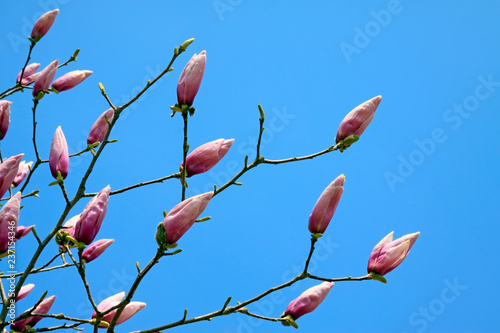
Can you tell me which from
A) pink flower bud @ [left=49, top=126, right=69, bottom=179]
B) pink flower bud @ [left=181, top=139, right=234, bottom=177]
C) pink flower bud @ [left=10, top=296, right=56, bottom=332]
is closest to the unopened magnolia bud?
pink flower bud @ [left=181, top=139, right=234, bottom=177]

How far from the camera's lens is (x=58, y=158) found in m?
1.12

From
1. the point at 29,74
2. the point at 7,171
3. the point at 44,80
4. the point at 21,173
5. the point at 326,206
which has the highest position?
the point at 29,74

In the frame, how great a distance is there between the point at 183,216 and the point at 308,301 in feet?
1.30

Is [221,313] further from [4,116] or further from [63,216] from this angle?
[4,116]

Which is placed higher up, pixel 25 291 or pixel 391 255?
pixel 25 291

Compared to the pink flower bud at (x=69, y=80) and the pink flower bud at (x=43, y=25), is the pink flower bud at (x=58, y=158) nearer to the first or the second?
the pink flower bud at (x=69, y=80)

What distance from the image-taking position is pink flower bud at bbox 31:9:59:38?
1.77 meters

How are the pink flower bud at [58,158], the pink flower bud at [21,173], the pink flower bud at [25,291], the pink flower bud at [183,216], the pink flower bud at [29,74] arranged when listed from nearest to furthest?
the pink flower bud at [183,216]
the pink flower bud at [58,158]
the pink flower bud at [25,291]
the pink flower bud at [21,173]
the pink flower bud at [29,74]

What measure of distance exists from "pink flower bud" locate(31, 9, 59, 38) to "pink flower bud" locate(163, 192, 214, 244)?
1218mm

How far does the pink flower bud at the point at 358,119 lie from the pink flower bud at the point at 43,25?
1.24 m

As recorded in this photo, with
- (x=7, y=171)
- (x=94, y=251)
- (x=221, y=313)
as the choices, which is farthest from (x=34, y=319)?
(x=221, y=313)

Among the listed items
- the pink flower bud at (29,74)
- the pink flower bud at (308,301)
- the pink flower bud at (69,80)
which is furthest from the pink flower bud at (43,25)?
the pink flower bud at (308,301)

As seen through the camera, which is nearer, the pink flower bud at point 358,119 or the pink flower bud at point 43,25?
the pink flower bud at point 358,119

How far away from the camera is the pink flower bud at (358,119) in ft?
3.69
